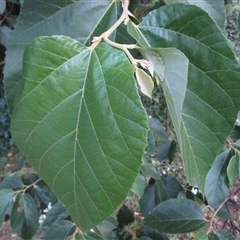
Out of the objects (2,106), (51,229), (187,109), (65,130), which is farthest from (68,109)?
(2,106)

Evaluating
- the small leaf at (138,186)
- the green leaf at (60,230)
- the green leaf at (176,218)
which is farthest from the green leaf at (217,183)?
the green leaf at (60,230)

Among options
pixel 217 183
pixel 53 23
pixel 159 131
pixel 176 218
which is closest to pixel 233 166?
pixel 217 183

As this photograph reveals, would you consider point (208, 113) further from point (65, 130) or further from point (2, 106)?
point (2, 106)

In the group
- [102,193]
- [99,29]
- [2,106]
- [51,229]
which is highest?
[99,29]

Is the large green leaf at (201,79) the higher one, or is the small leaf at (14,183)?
the large green leaf at (201,79)

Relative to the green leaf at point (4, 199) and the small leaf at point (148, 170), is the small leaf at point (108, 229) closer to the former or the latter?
the small leaf at point (148, 170)

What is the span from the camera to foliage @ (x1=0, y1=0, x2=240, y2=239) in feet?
1.18

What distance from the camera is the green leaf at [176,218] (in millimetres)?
865

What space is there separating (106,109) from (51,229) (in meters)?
0.60

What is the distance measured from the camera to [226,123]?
446 mm

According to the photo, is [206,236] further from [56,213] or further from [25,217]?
[25,217]

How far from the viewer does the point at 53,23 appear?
1.70 feet

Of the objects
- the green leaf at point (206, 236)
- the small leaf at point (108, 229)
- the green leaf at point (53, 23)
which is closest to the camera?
the green leaf at point (53, 23)

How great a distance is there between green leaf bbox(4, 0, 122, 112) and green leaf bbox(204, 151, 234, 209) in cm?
51
